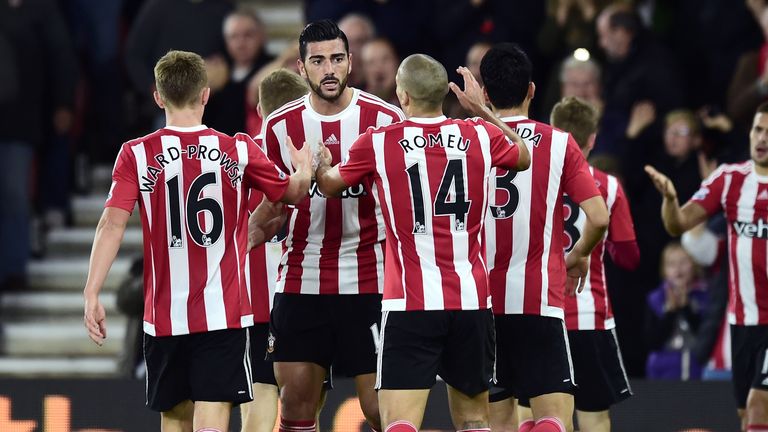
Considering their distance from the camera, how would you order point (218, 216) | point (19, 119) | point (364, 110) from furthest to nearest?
1. point (19, 119)
2. point (364, 110)
3. point (218, 216)

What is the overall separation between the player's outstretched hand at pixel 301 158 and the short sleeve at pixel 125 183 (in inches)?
28.5

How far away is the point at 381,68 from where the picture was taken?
11680 millimetres

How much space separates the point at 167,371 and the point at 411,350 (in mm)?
1098

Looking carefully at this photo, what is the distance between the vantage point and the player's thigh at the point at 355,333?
8062 mm

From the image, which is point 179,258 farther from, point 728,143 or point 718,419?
point 728,143

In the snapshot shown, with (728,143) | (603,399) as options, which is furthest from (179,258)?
(728,143)

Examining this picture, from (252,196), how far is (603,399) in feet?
7.16

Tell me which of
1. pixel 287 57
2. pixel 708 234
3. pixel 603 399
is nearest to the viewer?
pixel 603 399

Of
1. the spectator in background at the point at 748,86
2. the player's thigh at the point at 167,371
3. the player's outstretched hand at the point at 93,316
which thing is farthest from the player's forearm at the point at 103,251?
the spectator in background at the point at 748,86

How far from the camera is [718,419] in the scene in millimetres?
9812

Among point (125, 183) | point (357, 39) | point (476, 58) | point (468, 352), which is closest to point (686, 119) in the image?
point (476, 58)

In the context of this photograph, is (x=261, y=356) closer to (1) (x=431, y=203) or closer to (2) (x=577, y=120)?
(1) (x=431, y=203)

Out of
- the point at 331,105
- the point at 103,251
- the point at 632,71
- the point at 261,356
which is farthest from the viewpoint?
the point at 632,71

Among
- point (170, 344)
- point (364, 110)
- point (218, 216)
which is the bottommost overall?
point (170, 344)
